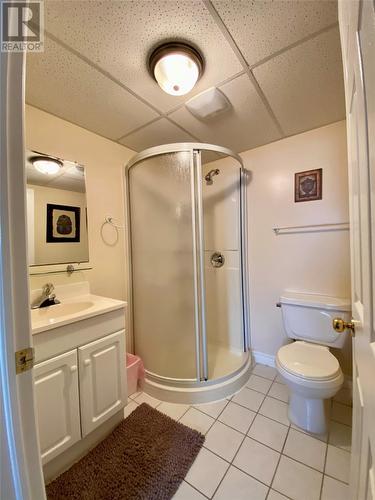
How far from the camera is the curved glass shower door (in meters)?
1.68

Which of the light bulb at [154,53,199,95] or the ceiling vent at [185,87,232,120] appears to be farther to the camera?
the ceiling vent at [185,87,232,120]

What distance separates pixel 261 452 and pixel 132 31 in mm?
2287

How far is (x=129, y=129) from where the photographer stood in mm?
1698

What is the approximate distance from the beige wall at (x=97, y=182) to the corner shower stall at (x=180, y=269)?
0.11m

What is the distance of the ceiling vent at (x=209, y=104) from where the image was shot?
1.30 m

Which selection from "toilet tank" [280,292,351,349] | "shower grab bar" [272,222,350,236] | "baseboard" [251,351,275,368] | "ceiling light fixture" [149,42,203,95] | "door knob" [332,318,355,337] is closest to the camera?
"door knob" [332,318,355,337]

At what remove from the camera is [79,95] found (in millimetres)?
1300

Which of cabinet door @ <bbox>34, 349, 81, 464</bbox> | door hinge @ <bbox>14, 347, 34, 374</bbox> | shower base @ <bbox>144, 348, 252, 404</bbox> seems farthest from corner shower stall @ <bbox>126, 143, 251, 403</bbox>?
door hinge @ <bbox>14, 347, 34, 374</bbox>

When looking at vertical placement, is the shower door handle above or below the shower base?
above

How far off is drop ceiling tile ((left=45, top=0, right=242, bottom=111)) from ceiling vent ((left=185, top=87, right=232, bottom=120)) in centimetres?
13

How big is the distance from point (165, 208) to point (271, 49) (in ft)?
3.75

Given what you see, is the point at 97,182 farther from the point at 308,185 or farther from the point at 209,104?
the point at 308,185

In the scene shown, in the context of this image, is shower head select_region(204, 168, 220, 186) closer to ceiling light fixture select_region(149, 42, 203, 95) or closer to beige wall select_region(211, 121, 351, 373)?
beige wall select_region(211, 121, 351, 373)

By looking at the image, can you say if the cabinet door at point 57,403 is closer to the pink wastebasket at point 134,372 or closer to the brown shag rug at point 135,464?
the brown shag rug at point 135,464
